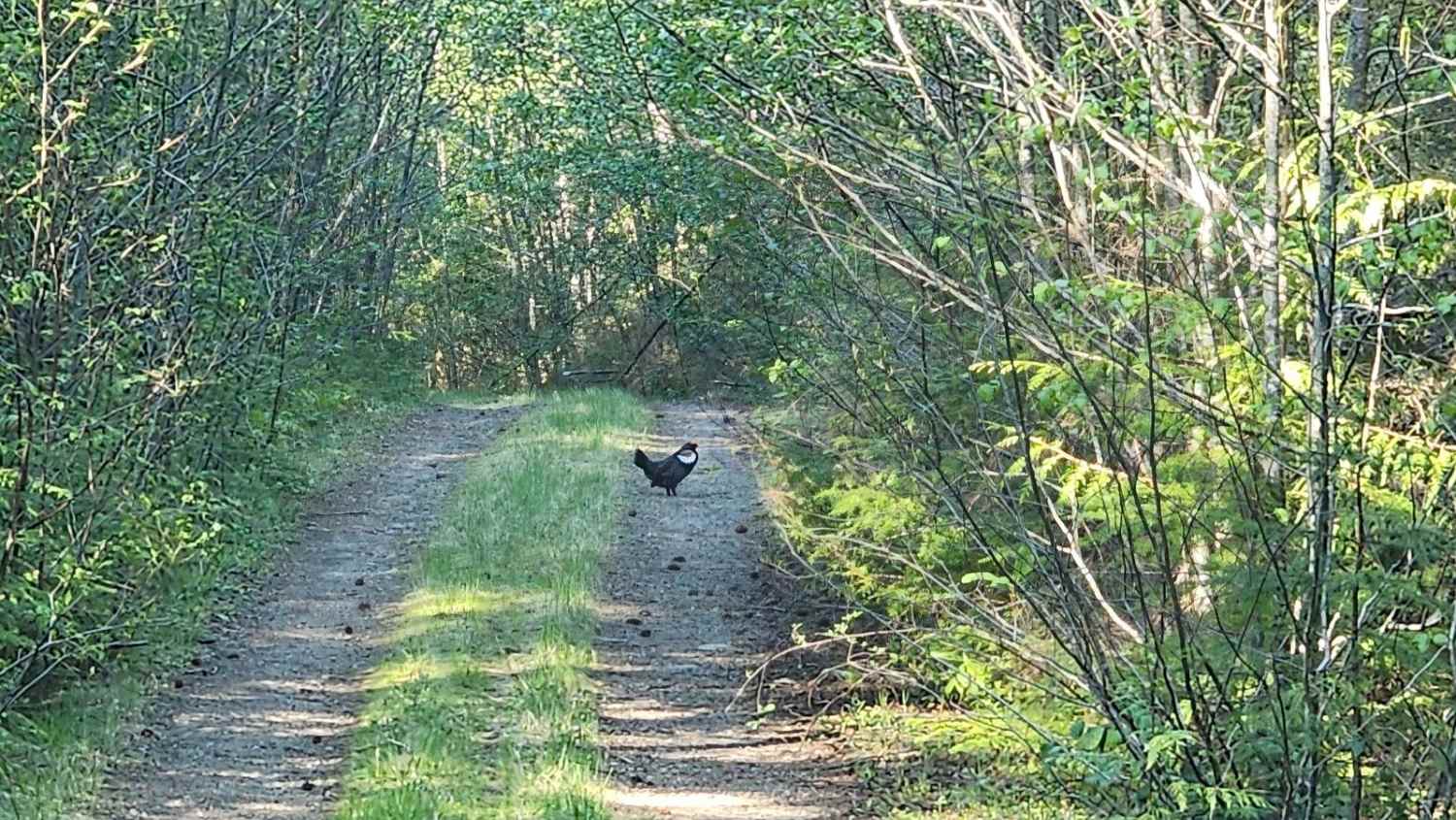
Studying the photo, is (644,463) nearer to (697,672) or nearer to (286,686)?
(697,672)

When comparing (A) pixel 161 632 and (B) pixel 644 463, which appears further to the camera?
(B) pixel 644 463

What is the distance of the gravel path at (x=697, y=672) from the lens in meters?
8.87

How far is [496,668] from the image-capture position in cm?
1102

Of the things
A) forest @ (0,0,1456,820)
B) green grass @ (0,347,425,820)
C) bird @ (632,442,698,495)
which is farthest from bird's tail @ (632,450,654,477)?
green grass @ (0,347,425,820)

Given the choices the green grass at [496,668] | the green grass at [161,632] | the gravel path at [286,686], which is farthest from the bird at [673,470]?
the green grass at [161,632]

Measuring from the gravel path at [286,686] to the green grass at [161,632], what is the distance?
168 mm

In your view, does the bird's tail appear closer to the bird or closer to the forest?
the bird

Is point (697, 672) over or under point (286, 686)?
over

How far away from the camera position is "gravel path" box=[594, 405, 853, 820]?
29.1 feet

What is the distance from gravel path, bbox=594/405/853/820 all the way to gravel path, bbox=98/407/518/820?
164 cm

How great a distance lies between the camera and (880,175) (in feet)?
22.7

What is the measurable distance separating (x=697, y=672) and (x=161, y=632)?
3.55m

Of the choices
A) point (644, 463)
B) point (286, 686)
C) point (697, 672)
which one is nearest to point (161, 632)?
point (286, 686)

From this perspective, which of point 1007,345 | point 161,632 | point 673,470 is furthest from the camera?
point 673,470
